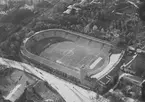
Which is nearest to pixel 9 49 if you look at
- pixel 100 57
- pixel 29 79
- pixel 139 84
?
pixel 29 79

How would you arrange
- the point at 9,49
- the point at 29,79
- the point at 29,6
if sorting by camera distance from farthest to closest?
1. the point at 29,6
2. the point at 9,49
3. the point at 29,79

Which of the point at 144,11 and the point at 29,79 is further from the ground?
the point at 144,11

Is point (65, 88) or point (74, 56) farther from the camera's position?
point (74, 56)

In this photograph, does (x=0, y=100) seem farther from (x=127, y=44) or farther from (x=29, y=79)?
(x=127, y=44)

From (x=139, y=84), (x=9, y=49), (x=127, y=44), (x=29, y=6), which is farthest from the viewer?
(x=29, y=6)

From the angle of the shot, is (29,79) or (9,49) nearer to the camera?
(29,79)

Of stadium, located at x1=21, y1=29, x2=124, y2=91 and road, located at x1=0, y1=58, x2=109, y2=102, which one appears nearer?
road, located at x1=0, y1=58, x2=109, y2=102

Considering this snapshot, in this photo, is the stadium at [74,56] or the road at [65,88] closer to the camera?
the road at [65,88]
